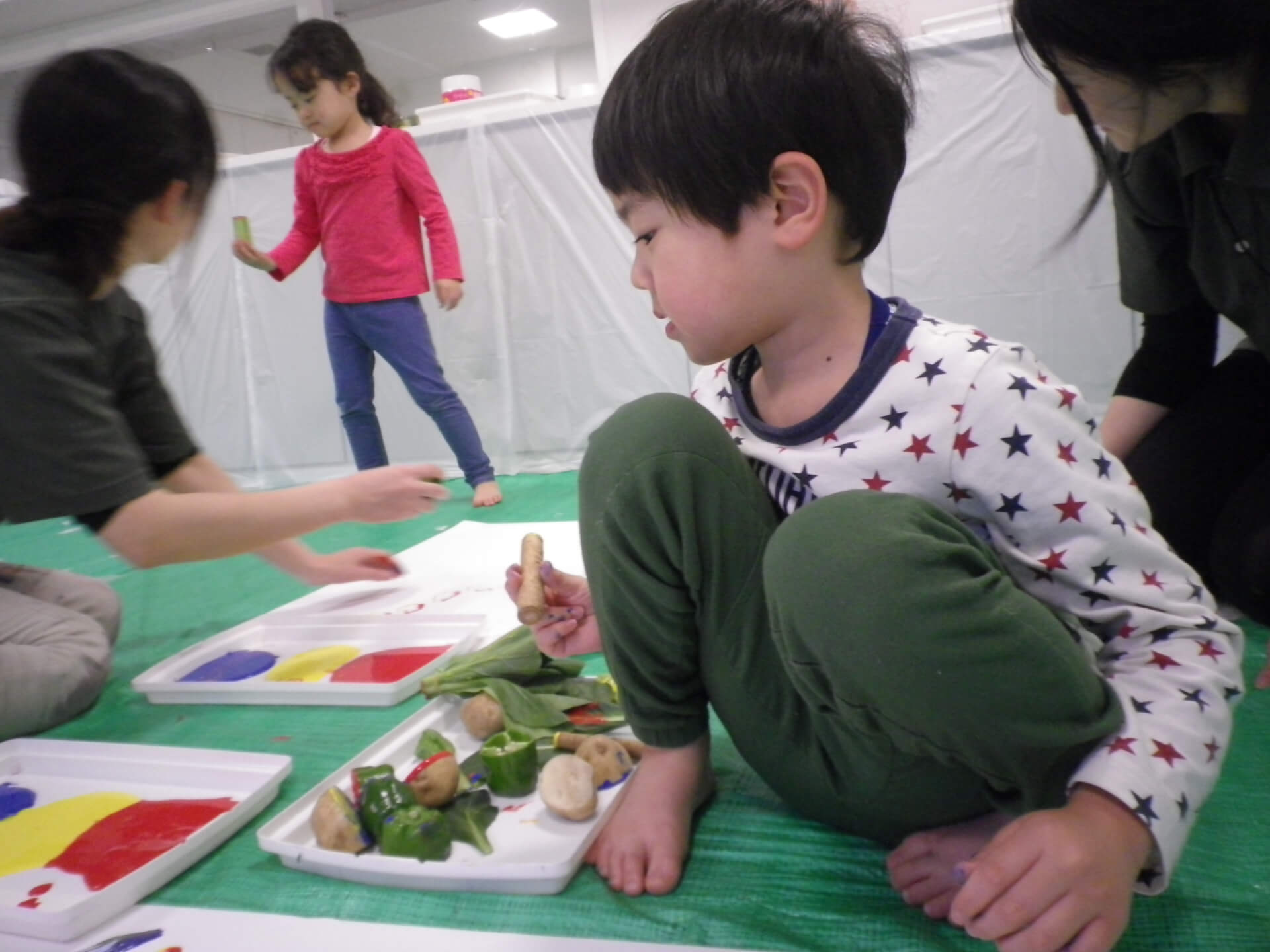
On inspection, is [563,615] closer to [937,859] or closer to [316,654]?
[937,859]

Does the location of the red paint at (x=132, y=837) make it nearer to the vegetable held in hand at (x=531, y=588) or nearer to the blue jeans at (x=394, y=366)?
the vegetable held in hand at (x=531, y=588)

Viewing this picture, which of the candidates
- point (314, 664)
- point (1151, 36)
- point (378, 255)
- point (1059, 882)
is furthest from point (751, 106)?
point (378, 255)

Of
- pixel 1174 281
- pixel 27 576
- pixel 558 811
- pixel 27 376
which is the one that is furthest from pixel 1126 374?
pixel 27 576

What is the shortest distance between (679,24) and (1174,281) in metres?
0.65

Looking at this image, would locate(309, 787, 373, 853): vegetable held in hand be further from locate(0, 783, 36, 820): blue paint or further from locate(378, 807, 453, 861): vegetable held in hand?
locate(0, 783, 36, 820): blue paint

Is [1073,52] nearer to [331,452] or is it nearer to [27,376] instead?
[27,376]

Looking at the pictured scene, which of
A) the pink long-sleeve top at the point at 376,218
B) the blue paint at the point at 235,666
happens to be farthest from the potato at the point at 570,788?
the pink long-sleeve top at the point at 376,218

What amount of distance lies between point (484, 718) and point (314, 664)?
1.00ft

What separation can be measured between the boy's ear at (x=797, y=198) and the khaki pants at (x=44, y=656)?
2.50 feet

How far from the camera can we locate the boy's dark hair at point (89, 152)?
0.79 m

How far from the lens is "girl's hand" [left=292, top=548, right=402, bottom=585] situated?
3.10ft

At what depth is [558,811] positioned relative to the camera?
1.99 feet

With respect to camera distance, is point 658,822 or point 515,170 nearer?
point 658,822

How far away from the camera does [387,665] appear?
921 mm
